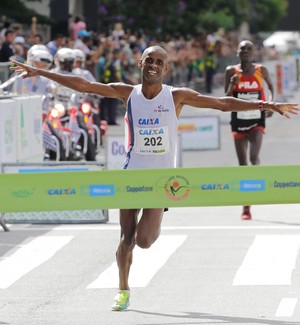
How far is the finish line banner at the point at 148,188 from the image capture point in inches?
422

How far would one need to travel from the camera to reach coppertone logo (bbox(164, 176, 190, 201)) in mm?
10727

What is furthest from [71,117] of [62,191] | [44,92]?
[62,191]

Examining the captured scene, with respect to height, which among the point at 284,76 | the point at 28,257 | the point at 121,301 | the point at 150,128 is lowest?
the point at 28,257

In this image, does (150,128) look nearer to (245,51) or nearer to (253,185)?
(253,185)

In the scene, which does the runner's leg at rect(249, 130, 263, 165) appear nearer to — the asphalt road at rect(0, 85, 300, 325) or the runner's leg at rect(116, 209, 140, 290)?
the asphalt road at rect(0, 85, 300, 325)

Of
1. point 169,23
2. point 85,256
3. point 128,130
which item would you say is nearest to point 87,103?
point 85,256

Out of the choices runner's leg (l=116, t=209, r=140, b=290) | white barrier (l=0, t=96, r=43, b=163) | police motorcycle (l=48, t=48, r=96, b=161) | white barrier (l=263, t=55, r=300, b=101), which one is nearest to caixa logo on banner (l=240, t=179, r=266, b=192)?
runner's leg (l=116, t=209, r=140, b=290)

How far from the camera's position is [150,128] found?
1114cm

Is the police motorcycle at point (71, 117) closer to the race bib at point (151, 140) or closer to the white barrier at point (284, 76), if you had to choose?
the race bib at point (151, 140)

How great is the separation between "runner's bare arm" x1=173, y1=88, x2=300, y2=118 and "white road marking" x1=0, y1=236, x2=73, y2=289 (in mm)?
2602

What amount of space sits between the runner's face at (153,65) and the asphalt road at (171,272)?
1.78m

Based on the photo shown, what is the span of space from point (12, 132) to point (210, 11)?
1969 inches

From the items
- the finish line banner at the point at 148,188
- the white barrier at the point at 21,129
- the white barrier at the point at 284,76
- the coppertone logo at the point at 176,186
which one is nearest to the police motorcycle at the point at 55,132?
the white barrier at the point at 21,129

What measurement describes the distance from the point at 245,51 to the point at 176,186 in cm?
708
